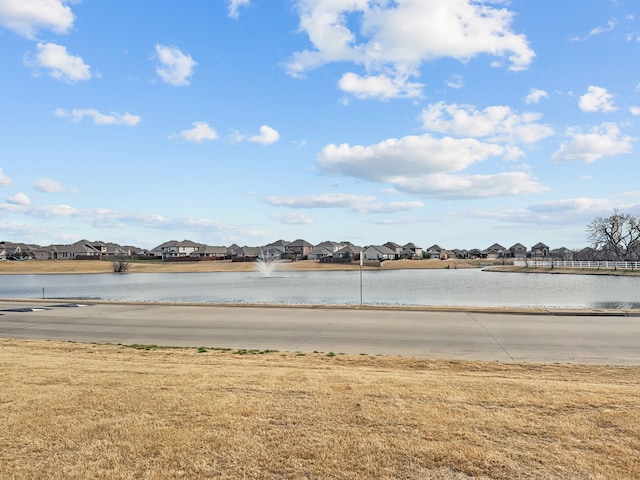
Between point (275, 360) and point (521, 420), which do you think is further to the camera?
point (275, 360)

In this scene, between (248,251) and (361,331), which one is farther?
(248,251)

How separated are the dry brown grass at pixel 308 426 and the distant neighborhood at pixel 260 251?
125 meters

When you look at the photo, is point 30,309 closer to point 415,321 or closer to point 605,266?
point 415,321

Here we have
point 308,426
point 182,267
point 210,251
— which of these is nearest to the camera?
point 308,426

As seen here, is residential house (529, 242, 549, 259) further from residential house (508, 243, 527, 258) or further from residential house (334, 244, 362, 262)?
residential house (334, 244, 362, 262)

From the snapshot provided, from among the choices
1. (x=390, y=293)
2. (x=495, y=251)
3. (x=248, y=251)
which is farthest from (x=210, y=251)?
(x=390, y=293)

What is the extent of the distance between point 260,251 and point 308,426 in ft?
540

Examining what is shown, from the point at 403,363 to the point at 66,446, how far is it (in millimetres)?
7951

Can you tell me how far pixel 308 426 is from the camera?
6.00 metres

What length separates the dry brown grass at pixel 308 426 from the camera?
4902 millimetres

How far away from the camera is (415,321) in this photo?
19.6 m

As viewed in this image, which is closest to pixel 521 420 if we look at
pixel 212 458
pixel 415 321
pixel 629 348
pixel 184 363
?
pixel 212 458

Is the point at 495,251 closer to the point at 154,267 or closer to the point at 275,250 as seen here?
the point at 275,250

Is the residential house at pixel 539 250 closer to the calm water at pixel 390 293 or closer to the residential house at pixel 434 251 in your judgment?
the residential house at pixel 434 251
